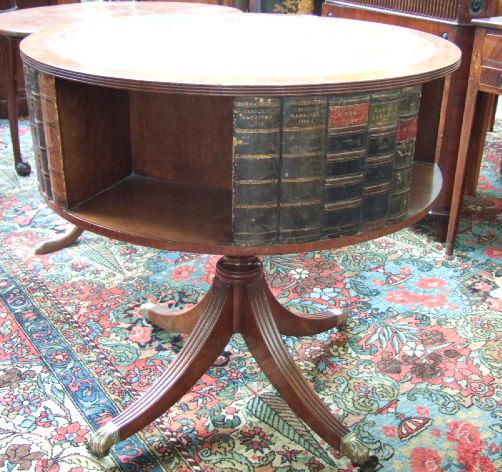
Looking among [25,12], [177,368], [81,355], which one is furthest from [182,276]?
[25,12]

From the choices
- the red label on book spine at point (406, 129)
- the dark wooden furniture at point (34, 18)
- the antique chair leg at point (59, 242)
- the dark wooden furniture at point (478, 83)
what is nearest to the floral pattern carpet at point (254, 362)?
the antique chair leg at point (59, 242)

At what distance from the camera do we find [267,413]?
1670mm

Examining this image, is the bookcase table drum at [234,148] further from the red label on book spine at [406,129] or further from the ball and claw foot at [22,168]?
the ball and claw foot at [22,168]

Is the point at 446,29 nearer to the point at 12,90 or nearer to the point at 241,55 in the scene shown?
the point at 241,55

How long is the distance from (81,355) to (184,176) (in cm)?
63

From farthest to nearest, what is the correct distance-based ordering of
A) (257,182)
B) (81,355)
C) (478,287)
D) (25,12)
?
(25,12) < (478,287) < (81,355) < (257,182)

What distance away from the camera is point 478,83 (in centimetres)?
226

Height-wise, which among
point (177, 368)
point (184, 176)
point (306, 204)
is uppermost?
point (306, 204)

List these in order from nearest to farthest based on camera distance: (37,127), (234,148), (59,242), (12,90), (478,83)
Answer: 1. (234,148)
2. (37,127)
3. (478,83)
4. (59,242)
5. (12,90)

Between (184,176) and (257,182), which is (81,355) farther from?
(257,182)

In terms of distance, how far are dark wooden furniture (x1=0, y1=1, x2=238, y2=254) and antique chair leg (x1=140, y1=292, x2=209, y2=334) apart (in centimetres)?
66

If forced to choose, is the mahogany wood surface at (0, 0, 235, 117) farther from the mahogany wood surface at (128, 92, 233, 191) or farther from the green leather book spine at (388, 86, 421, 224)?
the green leather book spine at (388, 86, 421, 224)

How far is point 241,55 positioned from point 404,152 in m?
0.40

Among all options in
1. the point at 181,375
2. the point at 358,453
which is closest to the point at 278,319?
the point at 181,375
